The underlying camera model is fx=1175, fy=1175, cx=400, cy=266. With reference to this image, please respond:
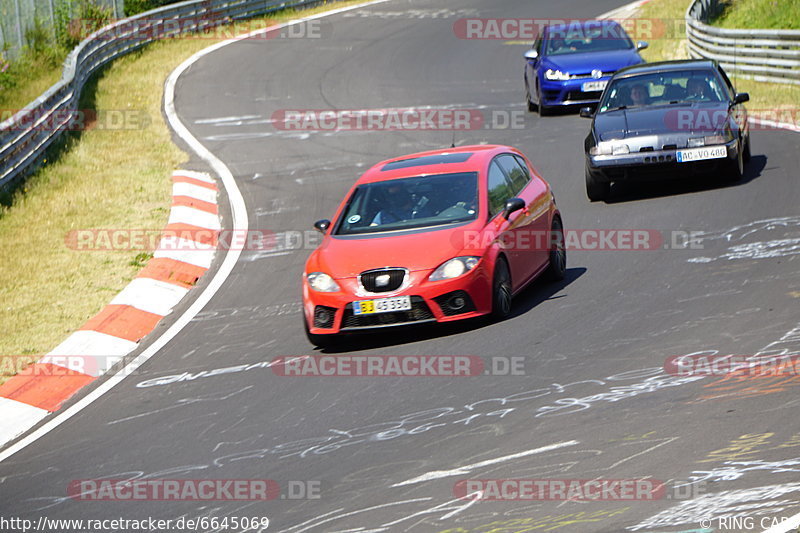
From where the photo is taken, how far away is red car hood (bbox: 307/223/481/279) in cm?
998

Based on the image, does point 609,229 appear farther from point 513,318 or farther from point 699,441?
point 699,441

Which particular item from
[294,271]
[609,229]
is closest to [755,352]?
[609,229]

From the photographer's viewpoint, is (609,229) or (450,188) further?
(609,229)

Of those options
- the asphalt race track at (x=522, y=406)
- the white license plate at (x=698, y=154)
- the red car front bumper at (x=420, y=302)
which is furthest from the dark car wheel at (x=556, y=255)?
the white license plate at (x=698, y=154)

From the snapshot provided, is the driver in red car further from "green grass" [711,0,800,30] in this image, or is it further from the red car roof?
"green grass" [711,0,800,30]

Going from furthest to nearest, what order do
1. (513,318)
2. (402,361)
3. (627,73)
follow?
(627,73), (513,318), (402,361)

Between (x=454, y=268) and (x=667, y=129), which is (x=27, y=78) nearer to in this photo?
(x=667, y=129)

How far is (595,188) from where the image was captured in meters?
15.0

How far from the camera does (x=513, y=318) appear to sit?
10.4 metres

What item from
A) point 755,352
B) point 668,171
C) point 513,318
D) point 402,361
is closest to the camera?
point 755,352

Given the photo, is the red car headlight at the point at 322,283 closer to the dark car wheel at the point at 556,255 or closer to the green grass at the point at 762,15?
the dark car wheel at the point at 556,255

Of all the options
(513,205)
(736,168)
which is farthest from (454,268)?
(736,168)

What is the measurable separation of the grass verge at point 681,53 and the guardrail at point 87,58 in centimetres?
1110

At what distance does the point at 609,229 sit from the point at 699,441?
679cm
